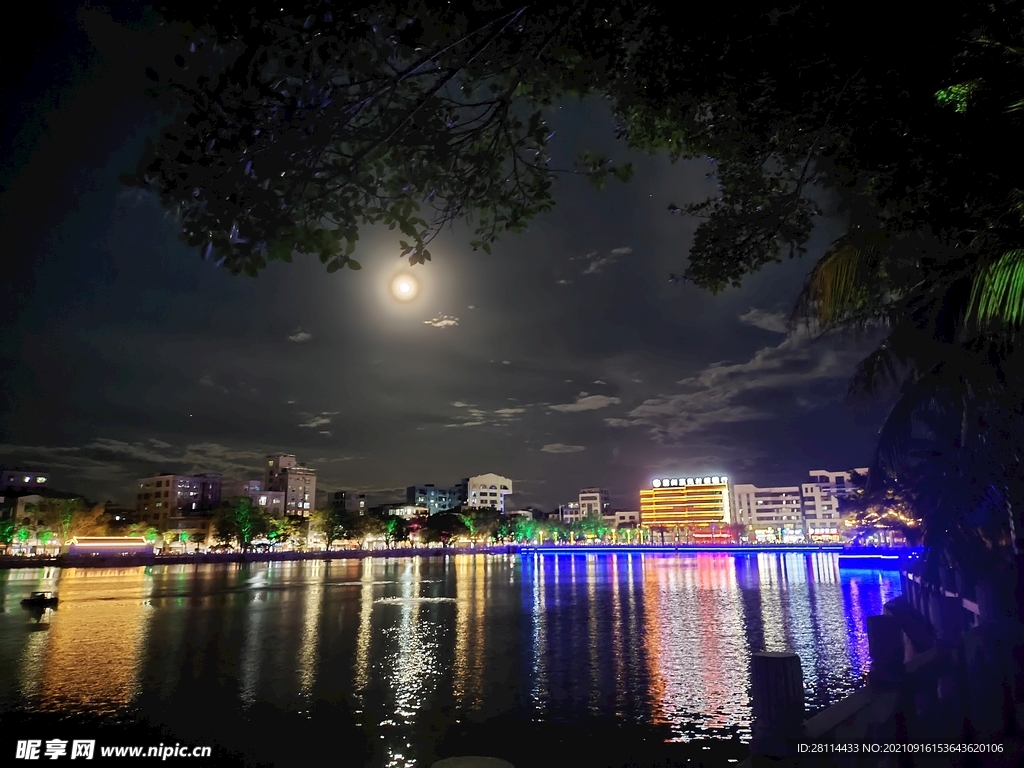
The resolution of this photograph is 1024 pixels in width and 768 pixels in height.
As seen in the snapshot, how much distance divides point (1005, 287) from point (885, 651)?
23.0ft

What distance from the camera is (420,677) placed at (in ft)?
66.6

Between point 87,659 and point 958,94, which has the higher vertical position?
point 958,94

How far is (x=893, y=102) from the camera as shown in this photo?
5.29 meters

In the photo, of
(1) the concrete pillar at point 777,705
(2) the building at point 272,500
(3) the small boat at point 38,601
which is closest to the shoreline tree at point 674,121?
(1) the concrete pillar at point 777,705

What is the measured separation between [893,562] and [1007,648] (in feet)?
248

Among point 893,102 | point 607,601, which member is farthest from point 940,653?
point 607,601

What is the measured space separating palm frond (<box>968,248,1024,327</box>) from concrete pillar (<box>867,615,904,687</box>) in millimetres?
6378

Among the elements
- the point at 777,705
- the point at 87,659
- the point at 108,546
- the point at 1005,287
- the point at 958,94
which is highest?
the point at 958,94

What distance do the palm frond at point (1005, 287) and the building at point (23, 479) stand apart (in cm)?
18341

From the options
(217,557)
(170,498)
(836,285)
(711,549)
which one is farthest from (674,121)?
(170,498)

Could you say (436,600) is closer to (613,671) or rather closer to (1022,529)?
(613,671)

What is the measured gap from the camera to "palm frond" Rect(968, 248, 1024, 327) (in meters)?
4.50

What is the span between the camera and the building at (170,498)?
16514 centimetres

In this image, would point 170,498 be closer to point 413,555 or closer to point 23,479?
point 23,479
